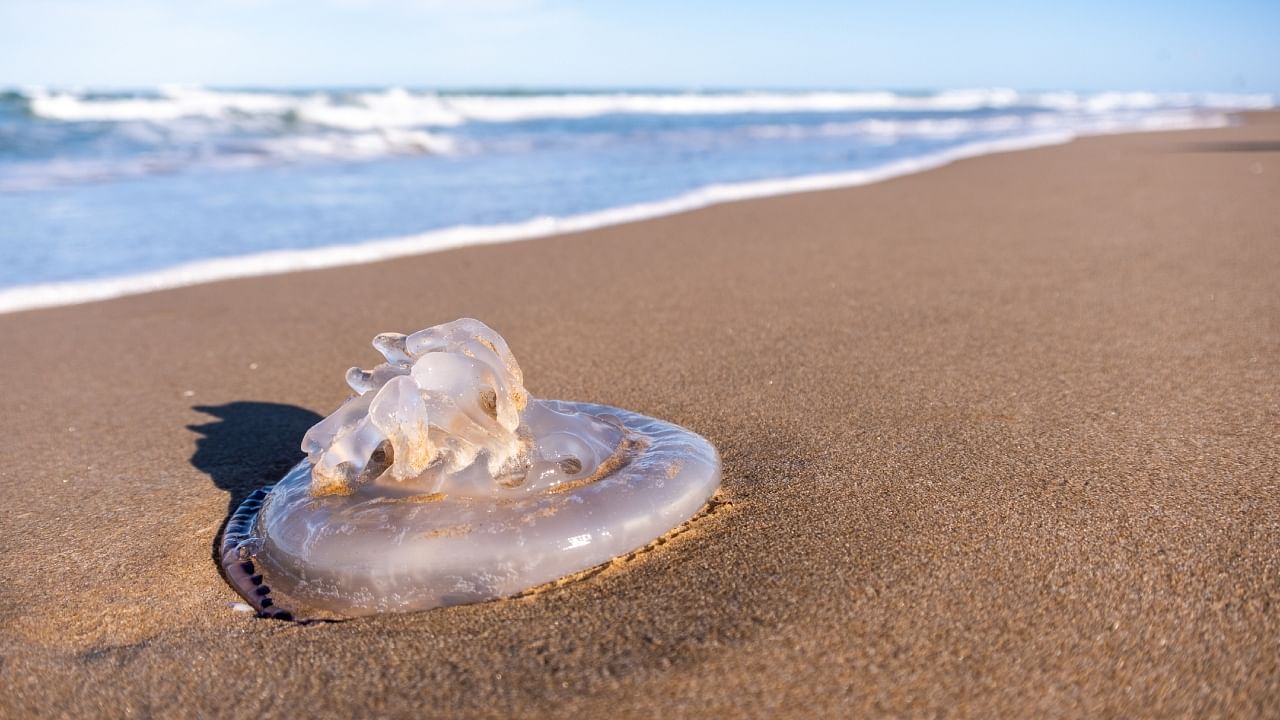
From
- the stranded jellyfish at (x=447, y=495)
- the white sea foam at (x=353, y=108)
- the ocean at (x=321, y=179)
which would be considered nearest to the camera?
the stranded jellyfish at (x=447, y=495)

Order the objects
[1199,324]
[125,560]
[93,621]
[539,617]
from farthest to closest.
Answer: [1199,324]
[125,560]
[93,621]
[539,617]

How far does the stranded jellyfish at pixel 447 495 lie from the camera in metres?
1.77

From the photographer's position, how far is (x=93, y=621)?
5.93ft

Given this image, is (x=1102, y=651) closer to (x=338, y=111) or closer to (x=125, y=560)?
(x=125, y=560)

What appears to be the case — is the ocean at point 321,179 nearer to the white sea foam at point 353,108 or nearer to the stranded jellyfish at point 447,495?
the white sea foam at point 353,108

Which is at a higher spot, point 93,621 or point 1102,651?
point 1102,651

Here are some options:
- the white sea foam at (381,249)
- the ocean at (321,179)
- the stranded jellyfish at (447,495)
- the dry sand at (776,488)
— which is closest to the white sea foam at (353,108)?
the ocean at (321,179)

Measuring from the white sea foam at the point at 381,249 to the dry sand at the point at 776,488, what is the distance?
301mm

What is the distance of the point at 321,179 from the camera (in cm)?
960

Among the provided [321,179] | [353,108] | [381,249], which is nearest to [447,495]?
[381,249]

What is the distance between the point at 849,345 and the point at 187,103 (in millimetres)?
21917

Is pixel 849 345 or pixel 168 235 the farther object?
pixel 168 235

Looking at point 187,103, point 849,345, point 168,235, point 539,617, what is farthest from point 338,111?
point 539,617

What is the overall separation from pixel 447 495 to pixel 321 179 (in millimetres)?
8437
